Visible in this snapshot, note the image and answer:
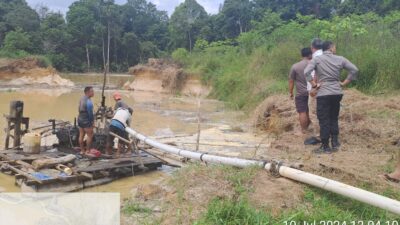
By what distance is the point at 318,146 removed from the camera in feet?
26.3

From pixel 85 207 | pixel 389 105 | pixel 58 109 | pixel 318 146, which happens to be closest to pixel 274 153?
pixel 318 146

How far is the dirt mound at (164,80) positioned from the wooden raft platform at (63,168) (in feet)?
71.4

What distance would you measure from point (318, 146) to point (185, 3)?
8029 centimetres

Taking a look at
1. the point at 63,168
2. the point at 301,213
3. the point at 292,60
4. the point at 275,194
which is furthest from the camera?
the point at 292,60

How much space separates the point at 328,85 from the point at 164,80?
97.2ft

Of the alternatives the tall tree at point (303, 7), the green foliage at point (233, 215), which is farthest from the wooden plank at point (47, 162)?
the tall tree at point (303, 7)

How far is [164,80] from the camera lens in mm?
36406

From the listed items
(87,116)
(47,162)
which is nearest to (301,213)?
(47,162)

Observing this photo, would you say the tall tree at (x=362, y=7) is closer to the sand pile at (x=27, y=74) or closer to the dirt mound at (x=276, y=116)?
the sand pile at (x=27, y=74)

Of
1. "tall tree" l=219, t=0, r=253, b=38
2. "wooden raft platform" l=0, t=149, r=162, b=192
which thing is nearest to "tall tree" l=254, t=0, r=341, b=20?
"tall tree" l=219, t=0, r=253, b=38

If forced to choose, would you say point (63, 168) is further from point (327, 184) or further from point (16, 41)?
point (16, 41)

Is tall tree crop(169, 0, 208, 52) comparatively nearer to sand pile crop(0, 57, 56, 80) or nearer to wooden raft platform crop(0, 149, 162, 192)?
sand pile crop(0, 57, 56, 80)

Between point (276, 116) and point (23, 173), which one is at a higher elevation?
point (276, 116)

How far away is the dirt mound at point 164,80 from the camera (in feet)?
109
